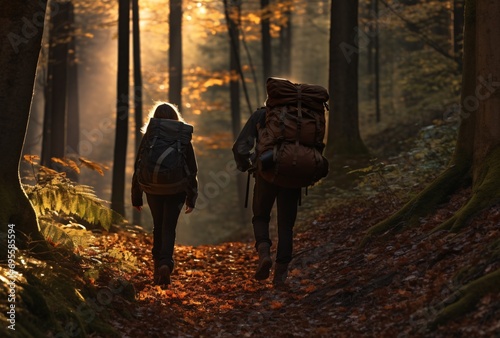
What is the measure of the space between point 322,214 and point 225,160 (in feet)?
83.9

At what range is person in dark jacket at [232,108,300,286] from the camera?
8125mm

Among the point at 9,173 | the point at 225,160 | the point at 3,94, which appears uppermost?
the point at 3,94

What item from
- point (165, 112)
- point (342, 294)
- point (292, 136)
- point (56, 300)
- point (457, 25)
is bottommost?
point (342, 294)

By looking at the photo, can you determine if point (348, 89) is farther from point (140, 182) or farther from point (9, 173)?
point (9, 173)

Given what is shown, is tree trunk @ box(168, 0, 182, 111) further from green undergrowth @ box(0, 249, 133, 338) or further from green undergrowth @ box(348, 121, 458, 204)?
green undergrowth @ box(0, 249, 133, 338)

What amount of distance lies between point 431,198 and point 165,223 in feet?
11.3

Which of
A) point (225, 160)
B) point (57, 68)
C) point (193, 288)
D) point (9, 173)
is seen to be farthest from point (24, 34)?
point (225, 160)

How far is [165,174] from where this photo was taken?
8.29 m

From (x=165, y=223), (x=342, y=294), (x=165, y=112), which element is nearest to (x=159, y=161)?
(x=165, y=112)

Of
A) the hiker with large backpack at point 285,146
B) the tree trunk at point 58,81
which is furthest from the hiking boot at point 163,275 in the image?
the tree trunk at point 58,81

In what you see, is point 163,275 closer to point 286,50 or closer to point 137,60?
point 137,60

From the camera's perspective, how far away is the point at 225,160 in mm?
38688

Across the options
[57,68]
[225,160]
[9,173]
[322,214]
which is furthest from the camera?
[225,160]

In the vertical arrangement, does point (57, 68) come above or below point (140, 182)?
above
